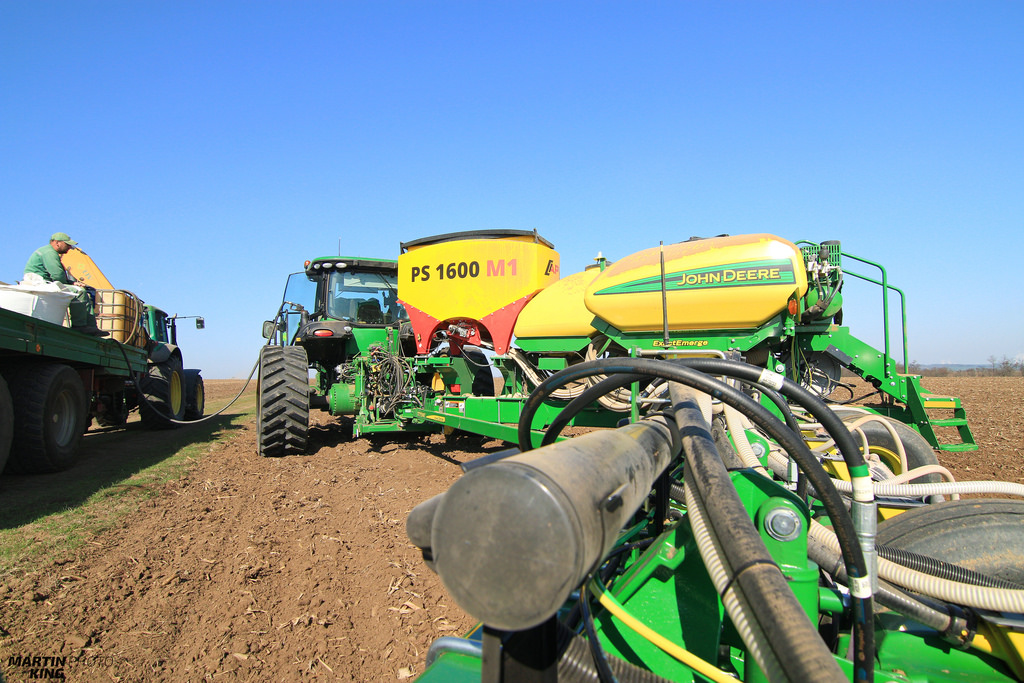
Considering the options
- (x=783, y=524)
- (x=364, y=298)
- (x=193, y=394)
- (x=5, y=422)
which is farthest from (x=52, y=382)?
(x=783, y=524)

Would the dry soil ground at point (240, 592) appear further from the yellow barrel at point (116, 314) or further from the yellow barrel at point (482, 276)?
the yellow barrel at point (116, 314)

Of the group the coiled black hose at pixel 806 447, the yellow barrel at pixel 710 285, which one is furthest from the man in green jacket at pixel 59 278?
the coiled black hose at pixel 806 447

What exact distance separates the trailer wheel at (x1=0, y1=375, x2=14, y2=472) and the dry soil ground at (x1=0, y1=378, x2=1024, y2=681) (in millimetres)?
357

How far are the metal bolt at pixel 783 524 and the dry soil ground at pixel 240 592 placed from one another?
1.99 metres

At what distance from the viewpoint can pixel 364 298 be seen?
8.14 metres

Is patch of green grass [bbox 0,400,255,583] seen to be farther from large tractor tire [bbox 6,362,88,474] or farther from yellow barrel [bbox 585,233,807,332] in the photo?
yellow barrel [bbox 585,233,807,332]

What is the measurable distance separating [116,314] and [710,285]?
25.6 feet

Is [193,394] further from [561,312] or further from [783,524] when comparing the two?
[783,524]

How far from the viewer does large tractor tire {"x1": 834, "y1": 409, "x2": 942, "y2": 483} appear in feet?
13.3

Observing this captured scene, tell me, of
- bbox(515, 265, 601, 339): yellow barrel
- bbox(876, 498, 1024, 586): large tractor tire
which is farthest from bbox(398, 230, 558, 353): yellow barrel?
bbox(876, 498, 1024, 586): large tractor tire

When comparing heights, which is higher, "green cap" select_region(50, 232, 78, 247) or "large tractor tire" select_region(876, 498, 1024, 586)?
"green cap" select_region(50, 232, 78, 247)

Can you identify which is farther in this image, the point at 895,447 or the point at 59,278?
the point at 59,278

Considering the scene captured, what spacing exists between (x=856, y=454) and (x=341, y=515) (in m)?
4.21

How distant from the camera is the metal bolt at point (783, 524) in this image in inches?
44.8
